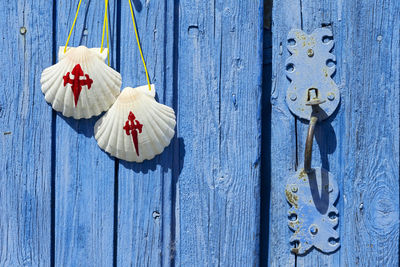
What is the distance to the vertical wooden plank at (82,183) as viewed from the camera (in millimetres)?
1383

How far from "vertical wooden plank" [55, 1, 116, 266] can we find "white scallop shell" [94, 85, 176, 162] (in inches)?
2.0

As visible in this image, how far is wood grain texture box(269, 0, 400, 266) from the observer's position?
132 centimetres

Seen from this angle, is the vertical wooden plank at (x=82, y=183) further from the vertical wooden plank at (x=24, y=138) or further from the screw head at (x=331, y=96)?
the screw head at (x=331, y=96)

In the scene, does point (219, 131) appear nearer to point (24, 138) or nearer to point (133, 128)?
point (133, 128)

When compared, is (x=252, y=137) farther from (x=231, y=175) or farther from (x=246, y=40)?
(x=246, y=40)

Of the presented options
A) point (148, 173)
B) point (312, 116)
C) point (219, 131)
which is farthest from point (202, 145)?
point (312, 116)

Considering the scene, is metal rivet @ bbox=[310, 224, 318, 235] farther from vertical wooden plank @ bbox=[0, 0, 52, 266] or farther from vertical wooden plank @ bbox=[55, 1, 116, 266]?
vertical wooden plank @ bbox=[0, 0, 52, 266]

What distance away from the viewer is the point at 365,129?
1.32 meters

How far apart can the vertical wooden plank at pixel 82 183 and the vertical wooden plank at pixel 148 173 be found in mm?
40

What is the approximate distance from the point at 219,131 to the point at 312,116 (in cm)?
24

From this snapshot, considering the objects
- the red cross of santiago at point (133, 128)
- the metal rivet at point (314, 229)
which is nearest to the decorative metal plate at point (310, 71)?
the metal rivet at point (314, 229)

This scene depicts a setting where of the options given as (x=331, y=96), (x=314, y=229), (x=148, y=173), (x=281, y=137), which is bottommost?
(x=314, y=229)

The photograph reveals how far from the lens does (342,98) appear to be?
4.35ft

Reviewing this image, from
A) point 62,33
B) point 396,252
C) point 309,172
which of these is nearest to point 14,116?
point 62,33
